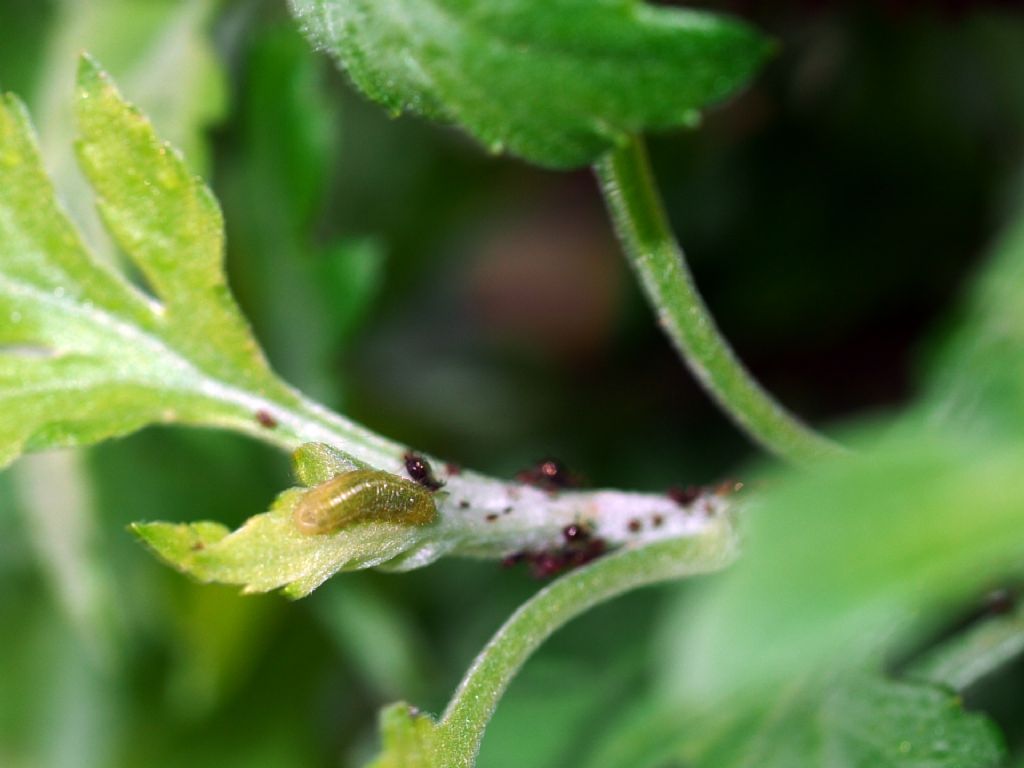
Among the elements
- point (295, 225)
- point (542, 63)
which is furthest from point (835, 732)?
point (295, 225)

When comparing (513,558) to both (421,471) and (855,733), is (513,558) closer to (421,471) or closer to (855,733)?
(421,471)

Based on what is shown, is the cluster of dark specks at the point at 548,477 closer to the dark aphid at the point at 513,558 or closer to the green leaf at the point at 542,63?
the dark aphid at the point at 513,558

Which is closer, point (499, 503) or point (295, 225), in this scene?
point (499, 503)

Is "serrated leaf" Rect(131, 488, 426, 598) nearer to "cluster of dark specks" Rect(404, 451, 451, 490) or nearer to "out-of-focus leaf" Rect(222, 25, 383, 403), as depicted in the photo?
"cluster of dark specks" Rect(404, 451, 451, 490)

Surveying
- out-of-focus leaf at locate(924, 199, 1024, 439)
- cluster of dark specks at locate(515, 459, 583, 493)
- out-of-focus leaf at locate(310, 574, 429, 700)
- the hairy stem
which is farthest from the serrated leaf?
out-of-focus leaf at locate(310, 574, 429, 700)

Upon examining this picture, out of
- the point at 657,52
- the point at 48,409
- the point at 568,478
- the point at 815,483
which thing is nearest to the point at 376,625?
the point at 568,478

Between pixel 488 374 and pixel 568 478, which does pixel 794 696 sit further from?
pixel 488 374
